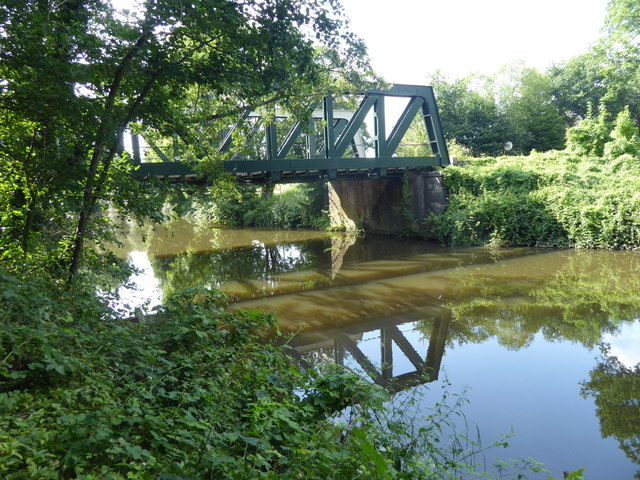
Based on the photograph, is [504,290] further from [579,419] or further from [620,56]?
[620,56]

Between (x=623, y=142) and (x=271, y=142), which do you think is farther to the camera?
(x=623, y=142)

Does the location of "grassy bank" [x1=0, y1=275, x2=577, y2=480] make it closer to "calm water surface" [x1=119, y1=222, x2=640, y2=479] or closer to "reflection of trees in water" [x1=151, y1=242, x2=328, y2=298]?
"calm water surface" [x1=119, y1=222, x2=640, y2=479]

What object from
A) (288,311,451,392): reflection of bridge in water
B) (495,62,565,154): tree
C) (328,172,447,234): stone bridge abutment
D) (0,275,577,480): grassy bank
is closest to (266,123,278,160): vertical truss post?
(328,172,447,234): stone bridge abutment

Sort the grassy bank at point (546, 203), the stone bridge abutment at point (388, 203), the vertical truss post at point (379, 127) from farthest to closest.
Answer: the stone bridge abutment at point (388, 203) < the vertical truss post at point (379, 127) < the grassy bank at point (546, 203)

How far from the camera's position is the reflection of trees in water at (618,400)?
376 cm

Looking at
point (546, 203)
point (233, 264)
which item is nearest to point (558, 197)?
point (546, 203)

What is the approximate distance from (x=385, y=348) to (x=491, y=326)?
2.00 m

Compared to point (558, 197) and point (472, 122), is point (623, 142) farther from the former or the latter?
point (472, 122)

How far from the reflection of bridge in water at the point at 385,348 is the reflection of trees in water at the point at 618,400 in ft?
5.47

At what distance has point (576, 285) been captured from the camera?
900 cm

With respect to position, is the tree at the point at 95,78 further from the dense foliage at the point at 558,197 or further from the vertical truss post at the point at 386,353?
the dense foliage at the point at 558,197

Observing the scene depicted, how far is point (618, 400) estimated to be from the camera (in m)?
4.38

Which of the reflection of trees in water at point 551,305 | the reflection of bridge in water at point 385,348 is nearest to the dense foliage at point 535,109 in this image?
the reflection of trees in water at point 551,305

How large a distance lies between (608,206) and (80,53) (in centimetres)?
1340
